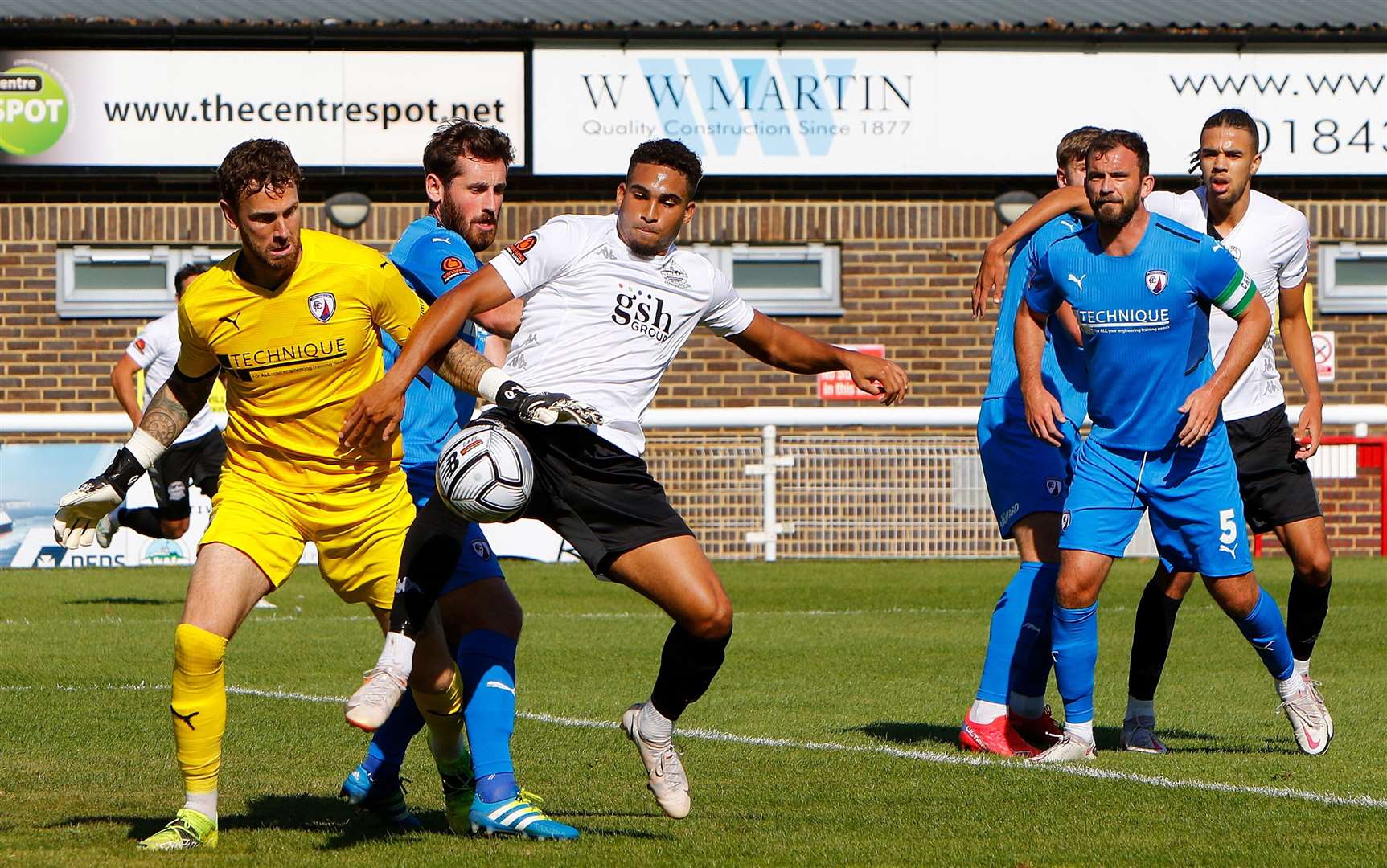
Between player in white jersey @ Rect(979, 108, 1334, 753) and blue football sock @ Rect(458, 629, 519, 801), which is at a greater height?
player in white jersey @ Rect(979, 108, 1334, 753)

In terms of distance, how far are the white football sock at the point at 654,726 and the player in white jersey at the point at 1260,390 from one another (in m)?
2.49

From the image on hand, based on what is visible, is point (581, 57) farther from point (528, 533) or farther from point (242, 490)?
point (242, 490)

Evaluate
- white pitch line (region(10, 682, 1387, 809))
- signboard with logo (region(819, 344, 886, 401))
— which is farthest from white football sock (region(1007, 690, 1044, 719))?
signboard with logo (region(819, 344, 886, 401))

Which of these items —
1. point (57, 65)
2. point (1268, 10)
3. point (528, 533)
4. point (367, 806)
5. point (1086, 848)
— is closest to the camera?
point (1086, 848)

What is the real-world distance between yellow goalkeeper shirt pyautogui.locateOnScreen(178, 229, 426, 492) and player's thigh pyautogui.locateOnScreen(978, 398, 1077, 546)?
9.52ft

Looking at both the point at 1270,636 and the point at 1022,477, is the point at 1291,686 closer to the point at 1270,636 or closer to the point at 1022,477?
the point at 1270,636

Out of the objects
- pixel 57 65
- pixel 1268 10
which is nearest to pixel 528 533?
pixel 57 65

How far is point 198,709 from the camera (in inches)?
218

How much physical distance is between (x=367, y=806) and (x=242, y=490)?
1.13 metres

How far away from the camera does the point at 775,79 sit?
60.1ft

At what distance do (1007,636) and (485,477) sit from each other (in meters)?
2.94

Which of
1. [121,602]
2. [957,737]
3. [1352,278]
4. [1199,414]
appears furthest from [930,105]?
[1199,414]

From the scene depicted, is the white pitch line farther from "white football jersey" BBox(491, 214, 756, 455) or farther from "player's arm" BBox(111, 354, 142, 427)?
"player's arm" BBox(111, 354, 142, 427)

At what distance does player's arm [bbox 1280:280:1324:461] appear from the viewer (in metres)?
8.03
